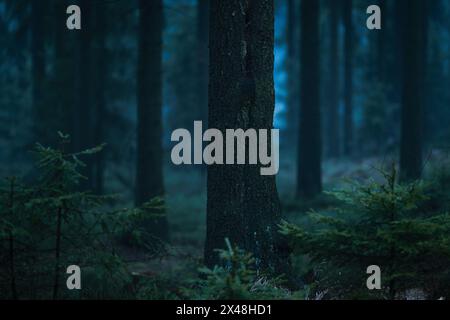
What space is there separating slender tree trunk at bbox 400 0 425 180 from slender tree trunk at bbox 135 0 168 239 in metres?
7.41

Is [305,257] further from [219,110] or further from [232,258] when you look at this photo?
[232,258]

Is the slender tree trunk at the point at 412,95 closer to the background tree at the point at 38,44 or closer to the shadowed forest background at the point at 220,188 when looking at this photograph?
the shadowed forest background at the point at 220,188

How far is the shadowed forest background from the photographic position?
20.1 feet

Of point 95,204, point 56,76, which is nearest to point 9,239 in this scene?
point 95,204

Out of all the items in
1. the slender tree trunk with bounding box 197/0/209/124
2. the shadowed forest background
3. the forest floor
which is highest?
the slender tree trunk with bounding box 197/0/209/124

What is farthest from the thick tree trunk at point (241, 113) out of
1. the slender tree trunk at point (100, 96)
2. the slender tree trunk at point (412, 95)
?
the slender tree trunk at point (100, 96)

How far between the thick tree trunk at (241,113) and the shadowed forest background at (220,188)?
0.06 ft

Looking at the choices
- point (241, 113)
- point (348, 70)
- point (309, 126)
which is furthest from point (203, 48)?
point (241, 113)

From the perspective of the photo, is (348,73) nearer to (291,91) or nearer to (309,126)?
(291,91)

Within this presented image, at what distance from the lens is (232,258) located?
536cm

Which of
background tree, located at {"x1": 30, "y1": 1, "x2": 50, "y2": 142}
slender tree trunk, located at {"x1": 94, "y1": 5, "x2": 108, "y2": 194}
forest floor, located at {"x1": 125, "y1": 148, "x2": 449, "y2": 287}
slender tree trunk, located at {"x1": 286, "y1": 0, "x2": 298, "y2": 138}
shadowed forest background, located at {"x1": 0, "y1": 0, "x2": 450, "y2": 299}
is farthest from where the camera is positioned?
slender tree trunk, located at {"x1": 286, "y1": 0, "x2": 298, "y2": 138}

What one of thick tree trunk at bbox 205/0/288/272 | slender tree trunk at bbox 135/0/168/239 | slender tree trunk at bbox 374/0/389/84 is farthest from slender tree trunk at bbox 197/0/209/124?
thick tree trunk at bbox 205/0/288/272

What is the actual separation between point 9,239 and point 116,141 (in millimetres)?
16576

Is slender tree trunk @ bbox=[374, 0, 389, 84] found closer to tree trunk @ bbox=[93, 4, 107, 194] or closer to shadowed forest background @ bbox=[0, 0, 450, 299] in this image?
shadowed forest background @ bbox=[0, 0, 450, 299]
